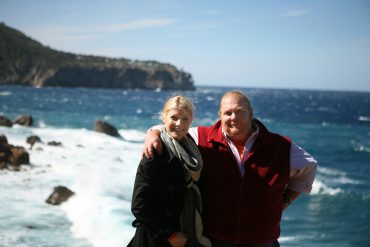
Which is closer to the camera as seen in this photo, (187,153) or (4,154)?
(187,153)

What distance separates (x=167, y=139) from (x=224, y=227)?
98 cm

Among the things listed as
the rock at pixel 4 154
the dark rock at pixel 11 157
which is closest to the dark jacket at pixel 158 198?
the dark rock at pixel 11 157

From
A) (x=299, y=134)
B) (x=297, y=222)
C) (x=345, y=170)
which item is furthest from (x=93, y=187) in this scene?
(x=299, y=134)

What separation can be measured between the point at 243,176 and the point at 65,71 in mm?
149623

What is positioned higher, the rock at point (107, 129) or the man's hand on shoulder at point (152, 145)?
the man's hand on shoulder at point (152, 145)

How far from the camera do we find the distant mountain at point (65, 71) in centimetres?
13438

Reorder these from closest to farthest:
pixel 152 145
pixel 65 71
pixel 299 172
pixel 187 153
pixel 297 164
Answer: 1. pixel 152 145
2. pixel 187 153
3. pixel 297 164
4. pixel 299 172
5. pixel 65 71

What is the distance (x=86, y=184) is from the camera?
14.5 m

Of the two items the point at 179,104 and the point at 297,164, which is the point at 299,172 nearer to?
the point at 297,164

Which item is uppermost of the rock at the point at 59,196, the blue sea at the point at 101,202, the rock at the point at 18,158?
the rock at the point at 18,158

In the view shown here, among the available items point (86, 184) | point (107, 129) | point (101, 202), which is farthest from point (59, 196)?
point (107, 129)

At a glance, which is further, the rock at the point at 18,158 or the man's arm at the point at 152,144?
the rock at the point at 18,158

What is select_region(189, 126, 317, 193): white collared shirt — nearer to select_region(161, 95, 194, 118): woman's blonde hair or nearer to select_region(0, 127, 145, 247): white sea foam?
select_region(161, 95, 194, 118): woman's blonde hair

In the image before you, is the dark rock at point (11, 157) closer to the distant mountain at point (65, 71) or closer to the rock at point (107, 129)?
the rock at point (107, 129)
